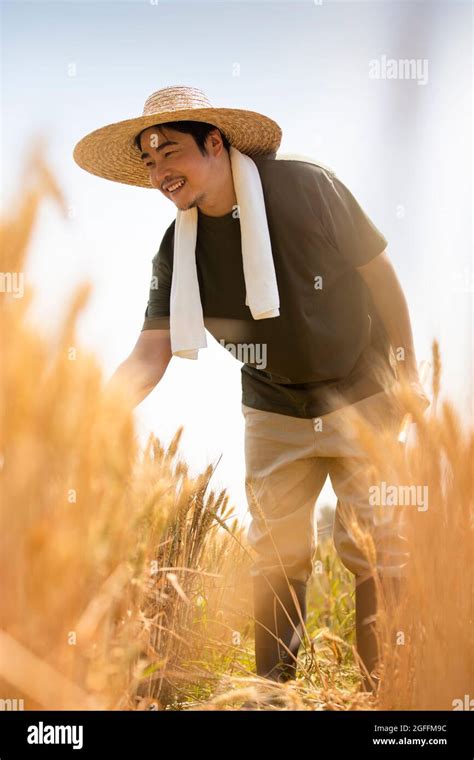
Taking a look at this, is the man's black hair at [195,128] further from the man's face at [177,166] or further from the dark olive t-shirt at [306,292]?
the dark olive t-shirt at [306,292]

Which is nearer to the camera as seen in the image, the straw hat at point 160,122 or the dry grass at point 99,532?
the dry grass at point 99,532

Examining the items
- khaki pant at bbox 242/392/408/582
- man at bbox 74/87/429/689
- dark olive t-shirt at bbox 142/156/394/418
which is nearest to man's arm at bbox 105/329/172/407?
man at bbox 74/87/429/689

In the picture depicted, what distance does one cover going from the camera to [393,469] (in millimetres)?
1238

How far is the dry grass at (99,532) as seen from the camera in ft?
2.79

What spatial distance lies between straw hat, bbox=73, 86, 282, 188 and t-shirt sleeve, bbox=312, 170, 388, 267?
230mm

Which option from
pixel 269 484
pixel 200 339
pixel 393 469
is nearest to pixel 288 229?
pixel 200 339

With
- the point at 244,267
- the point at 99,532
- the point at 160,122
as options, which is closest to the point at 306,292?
the point at 244,267

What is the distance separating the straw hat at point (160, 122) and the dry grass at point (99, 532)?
88 cm

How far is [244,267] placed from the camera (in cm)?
191

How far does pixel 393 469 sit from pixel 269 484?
902 mm

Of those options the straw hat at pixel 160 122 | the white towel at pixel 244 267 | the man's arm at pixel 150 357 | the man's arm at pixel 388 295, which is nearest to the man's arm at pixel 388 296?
the man's arm at pixel 388 295
